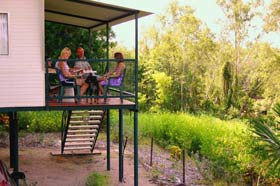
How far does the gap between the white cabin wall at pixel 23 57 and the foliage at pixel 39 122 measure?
1067cm

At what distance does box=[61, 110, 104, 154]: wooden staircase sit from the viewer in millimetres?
14148

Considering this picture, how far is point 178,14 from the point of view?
37.3 m

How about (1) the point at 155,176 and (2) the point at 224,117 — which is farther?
(2) the point at 224,117

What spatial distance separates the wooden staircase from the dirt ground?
38 cm

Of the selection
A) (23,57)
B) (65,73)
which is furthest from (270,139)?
(23,57)

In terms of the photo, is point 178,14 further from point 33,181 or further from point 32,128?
point 33,181

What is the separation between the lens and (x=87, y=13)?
37.7 feet

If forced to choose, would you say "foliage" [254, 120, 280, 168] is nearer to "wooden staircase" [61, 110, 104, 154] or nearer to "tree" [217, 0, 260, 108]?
"wooden staircase" [61, 110, 104, 154]

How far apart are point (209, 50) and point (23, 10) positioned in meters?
27.7

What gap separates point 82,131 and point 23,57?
17.8ft

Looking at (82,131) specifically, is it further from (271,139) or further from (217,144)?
(271,139)

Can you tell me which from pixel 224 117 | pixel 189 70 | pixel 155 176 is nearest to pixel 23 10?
pixel 155 176

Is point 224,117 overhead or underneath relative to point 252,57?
underneath

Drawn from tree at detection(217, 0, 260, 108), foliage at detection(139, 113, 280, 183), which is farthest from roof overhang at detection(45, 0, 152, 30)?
tree at detection(217, 0, 260, 108)
